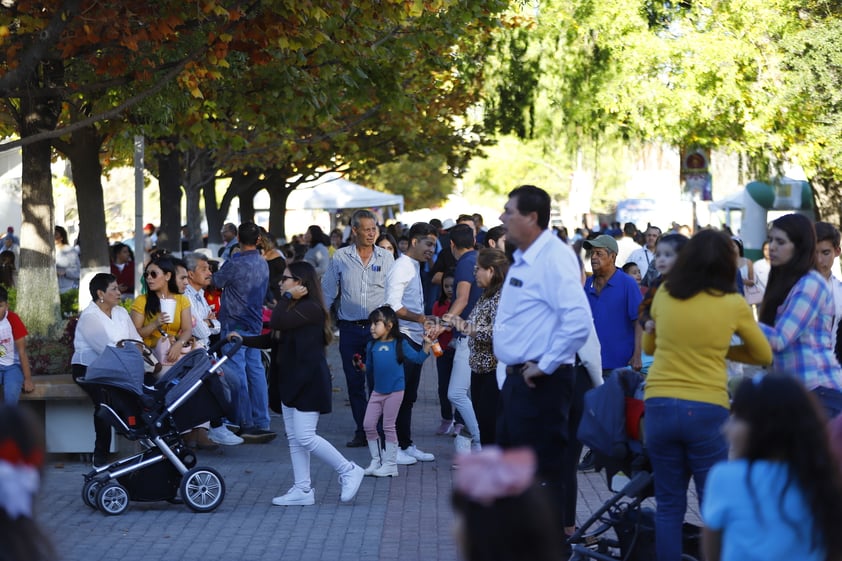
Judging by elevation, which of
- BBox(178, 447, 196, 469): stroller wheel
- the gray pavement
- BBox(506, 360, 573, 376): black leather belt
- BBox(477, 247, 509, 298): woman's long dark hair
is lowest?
the gray pavement

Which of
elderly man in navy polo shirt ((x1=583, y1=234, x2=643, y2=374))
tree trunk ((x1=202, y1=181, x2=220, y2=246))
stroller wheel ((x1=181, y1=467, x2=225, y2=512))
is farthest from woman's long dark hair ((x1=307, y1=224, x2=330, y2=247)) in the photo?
stroller wheel ((x1=181, y1=467, x2=225, y2=512))

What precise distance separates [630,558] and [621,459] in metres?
0.58

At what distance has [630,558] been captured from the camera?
662 centimetres

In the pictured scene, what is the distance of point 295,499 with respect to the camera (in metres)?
9.04

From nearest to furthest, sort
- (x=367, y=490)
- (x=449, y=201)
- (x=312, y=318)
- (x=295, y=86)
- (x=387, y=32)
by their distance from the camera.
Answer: (x=312, y=318), (x=367, y=490), (x=295, y=86), (x=387, y=32), (x=449, y=201)

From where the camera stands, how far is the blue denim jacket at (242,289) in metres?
11.6

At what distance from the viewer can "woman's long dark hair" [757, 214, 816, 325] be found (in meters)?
6.34

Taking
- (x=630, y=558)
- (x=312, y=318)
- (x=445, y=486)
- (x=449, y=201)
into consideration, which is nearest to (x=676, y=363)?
(x=630, y=558)

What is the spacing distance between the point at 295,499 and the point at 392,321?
172 centimetres

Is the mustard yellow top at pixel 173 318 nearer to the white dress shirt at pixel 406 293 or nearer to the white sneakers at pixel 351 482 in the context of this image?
the white dress shirt at pixel 406 293

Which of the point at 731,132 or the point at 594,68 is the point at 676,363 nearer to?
the point at 731,132

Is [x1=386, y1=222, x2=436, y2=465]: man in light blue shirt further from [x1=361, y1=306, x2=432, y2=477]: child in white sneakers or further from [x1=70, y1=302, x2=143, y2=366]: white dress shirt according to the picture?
[x1=70, y1=302, x2=143, y2=366]: white dress shirt

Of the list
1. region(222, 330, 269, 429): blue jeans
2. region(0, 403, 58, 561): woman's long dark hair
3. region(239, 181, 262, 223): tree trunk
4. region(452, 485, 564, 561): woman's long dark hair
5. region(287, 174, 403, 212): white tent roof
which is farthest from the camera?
region(239, 181, 262, 223): tree trunk

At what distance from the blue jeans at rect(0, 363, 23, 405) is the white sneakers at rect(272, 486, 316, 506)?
243cm
